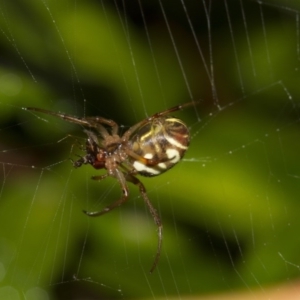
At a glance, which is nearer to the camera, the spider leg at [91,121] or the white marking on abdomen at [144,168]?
the spider leg at [91,121]

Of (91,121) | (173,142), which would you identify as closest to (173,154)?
(173,142)

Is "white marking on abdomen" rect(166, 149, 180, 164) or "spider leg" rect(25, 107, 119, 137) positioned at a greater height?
"spider leg" rect(25, 107, 119, 137)

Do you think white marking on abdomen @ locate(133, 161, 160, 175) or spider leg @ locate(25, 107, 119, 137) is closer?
spider leg @ locate(25, 107, 119, 137)

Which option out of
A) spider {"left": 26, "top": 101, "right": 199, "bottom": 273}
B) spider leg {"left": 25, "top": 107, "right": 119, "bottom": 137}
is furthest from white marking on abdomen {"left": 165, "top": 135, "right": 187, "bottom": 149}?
spider leg {"left": 25, "top": 107, "right": 119, "bottom": 137}

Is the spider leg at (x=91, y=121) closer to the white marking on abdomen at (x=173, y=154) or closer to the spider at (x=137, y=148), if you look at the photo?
the spider at (x=137, y=148)

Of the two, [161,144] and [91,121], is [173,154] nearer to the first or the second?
[161,144]

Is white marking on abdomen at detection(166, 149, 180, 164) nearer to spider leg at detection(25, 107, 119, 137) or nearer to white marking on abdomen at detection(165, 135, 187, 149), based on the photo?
white marking on abdomen at detection(165, 135, 187, 149)

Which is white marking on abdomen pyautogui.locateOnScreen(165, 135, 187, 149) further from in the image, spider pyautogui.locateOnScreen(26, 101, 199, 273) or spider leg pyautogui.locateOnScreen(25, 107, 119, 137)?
spider leg pyautogui.locateOnScreen(25, 107, 119, 137)

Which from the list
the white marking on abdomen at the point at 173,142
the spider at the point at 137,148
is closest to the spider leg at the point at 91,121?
the spider at the point at 137,148

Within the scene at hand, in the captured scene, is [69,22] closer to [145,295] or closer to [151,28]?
[151,28]
